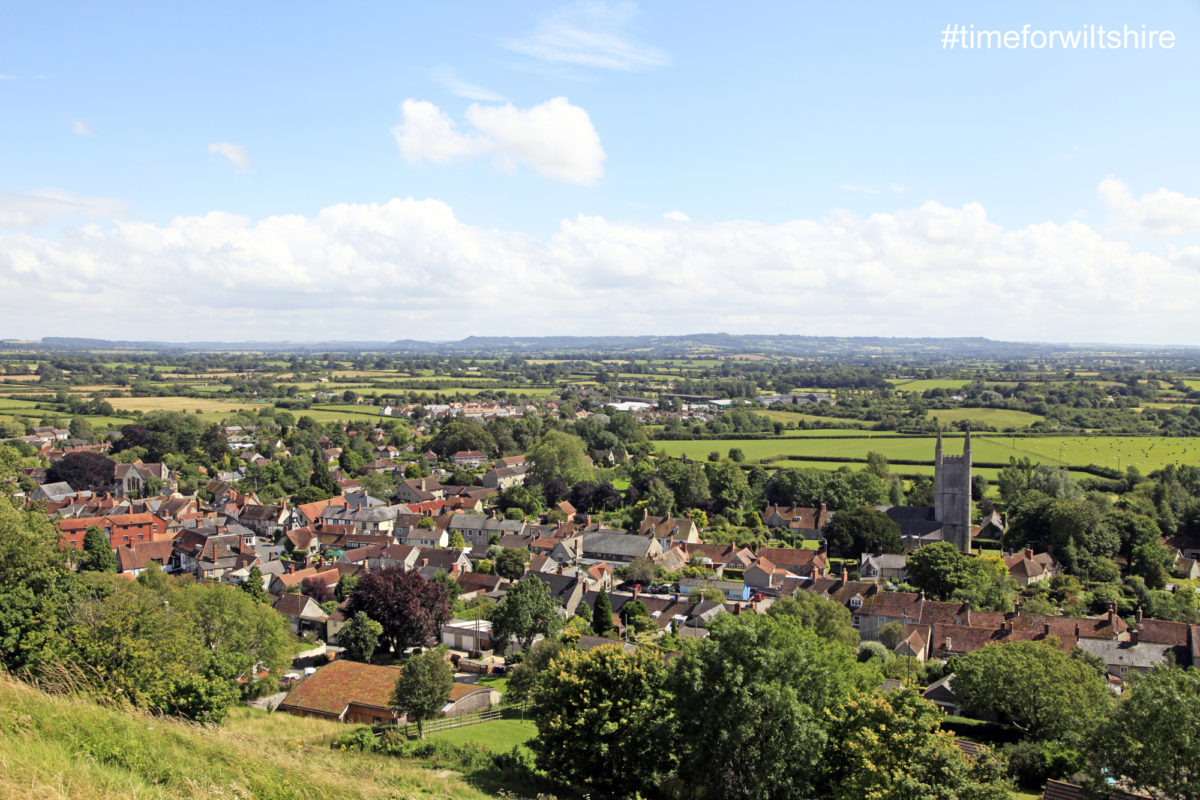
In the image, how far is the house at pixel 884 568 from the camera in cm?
4325

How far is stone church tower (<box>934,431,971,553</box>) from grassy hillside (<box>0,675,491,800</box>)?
43196mm

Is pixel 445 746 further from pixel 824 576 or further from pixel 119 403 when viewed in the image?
pixel 119 403

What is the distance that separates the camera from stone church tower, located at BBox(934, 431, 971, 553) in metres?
47.7

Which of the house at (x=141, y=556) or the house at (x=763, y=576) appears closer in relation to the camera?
the house at (x=141, y=556)

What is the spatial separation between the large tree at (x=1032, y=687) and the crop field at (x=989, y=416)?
7257 cm

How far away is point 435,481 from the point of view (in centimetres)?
6769

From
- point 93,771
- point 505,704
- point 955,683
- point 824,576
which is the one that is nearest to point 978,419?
point 824,576

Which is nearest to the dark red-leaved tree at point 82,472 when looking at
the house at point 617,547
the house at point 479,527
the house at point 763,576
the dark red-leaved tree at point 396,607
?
the house at point 479,527

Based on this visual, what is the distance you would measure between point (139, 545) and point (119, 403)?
3195 inches

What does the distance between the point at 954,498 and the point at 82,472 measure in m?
61.7

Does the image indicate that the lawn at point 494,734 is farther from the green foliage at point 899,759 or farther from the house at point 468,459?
the house at point 468,459

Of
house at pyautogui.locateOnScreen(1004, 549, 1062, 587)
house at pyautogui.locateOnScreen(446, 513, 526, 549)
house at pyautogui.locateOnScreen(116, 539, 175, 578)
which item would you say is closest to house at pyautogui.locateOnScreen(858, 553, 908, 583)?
house at pyautogui.locateOnScreen(1004, 549, 1062, 587)

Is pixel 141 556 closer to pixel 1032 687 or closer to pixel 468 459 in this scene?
pixel 468 459

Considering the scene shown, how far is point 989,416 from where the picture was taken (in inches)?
4038
